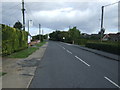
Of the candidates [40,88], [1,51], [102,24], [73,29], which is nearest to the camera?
[40,88]

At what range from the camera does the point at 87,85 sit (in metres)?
7.14

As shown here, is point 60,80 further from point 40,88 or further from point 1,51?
point 1,51

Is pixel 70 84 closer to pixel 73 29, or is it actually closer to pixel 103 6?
pixel 103 6

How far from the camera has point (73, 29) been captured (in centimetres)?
7988

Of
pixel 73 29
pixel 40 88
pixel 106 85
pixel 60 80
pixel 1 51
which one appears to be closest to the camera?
pixel 40 88

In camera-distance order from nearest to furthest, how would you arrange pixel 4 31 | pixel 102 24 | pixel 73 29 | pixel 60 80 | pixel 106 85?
1. pixel 106 85
2. pixel 60 80
3. pixel 4 31
4. pixel 102 24
5. pixel 73 29

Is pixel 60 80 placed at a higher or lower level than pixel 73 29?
lower

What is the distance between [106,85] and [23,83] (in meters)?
3.25

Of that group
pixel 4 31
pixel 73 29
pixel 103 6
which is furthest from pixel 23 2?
pixel 73 29

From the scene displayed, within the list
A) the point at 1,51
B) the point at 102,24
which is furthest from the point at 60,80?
the point at 102,24

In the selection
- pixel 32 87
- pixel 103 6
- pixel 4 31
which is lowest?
pixel 32 87

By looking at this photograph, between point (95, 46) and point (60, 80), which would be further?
point (95, 46)

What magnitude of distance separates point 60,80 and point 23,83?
161cm

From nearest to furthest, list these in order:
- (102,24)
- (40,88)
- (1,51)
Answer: (40,88), (1,51), (102,24)
